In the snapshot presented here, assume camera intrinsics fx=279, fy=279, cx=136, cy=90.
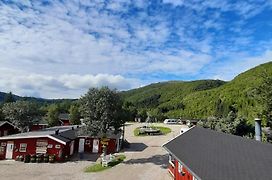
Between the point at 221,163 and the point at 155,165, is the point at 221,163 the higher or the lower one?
the higher one

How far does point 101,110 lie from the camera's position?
1268 inches

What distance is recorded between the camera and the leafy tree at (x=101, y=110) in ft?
106

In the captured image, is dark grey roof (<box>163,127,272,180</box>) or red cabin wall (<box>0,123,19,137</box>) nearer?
dark grey roof (<box>163,127,272,180</box>)

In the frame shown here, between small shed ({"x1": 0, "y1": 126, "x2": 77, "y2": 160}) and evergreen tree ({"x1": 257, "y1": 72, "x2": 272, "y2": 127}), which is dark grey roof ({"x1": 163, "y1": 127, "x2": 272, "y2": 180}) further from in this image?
small shed ({"x1": 0, "y1": 126, "x2": 77, "y2": 160})

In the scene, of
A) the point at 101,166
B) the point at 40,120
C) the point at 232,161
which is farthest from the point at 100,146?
the point at 40,120

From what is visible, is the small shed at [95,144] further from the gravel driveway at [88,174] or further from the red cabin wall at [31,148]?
the red cabin wall at [31,148]

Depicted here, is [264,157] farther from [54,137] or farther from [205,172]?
[54,137]

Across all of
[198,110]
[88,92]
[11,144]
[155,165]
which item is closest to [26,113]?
[11,144]

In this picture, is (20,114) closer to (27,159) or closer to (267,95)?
(27,159)

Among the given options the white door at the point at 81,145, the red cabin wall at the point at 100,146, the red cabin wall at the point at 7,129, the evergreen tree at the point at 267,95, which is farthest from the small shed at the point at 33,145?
the evergreen tree at the point at 267,95

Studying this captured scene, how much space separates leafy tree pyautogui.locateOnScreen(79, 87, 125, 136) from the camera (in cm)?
3222

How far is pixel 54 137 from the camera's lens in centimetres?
3297

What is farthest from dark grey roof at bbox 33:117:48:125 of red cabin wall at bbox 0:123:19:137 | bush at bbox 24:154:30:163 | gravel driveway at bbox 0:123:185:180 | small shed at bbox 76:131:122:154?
gravel driveway at bbox 0:123:185:180

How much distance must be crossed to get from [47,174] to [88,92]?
11.2 m
